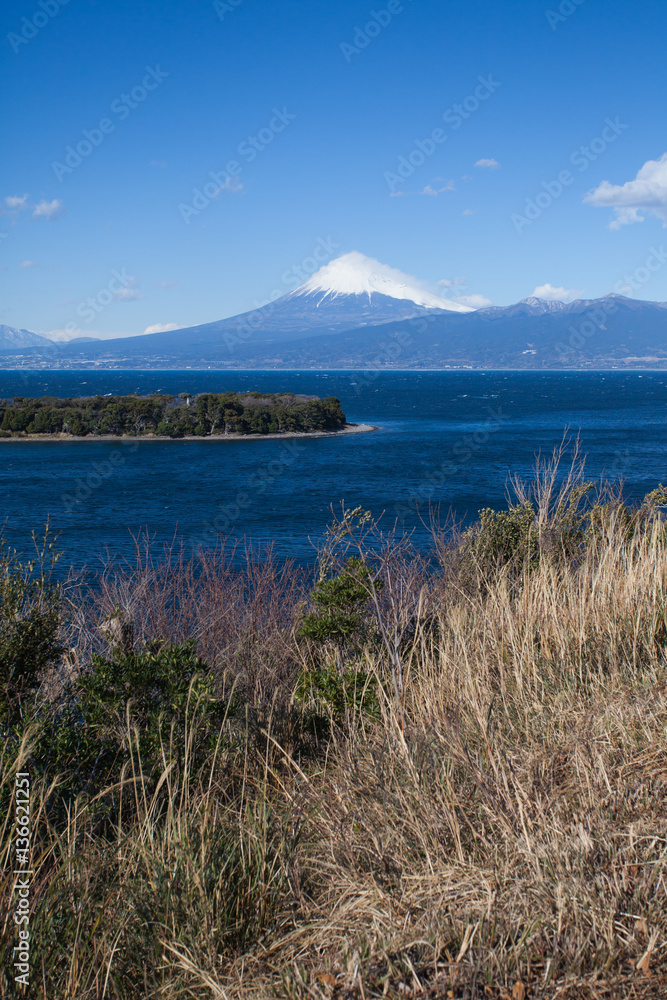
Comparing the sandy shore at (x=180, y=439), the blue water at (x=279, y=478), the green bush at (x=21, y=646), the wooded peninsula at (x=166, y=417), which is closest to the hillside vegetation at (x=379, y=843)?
the green bush at (x=21, y=646)

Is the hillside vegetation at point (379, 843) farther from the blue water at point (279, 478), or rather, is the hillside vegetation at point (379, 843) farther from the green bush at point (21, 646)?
the blue water at point (279, 478)

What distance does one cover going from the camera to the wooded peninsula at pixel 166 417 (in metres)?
68.0

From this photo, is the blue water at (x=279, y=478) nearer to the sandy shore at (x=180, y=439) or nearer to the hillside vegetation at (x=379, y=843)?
the sandy shore at (x=180, y=439)

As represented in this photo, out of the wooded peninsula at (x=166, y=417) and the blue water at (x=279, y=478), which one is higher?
the wooded peninsula at (x=166, y=417)

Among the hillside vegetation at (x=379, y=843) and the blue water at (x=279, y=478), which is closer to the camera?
the hillside vegetation at (x=379, y=843)

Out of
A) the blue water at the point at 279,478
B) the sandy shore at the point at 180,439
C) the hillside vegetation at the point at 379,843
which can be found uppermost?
the hillside vegetation at the point at 379,843

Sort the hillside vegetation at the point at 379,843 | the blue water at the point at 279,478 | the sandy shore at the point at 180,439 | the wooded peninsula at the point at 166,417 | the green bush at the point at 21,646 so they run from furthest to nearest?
the wooded peninsula at the point at 166,417, the sandy shore at the point at 180,439, the blue water at the point at 279,478, the green bush at the point at 21,646, the hillside vegetation at the point at 379,843

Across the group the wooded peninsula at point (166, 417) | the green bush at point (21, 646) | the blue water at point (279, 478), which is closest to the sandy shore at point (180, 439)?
the wooded peninsula at point (166, 417)

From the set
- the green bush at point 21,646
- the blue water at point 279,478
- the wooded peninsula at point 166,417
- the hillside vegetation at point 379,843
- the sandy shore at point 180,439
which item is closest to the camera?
the hillside vegetation at point 379,843

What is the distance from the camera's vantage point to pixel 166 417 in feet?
233

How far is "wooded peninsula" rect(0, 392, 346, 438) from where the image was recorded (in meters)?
68.0

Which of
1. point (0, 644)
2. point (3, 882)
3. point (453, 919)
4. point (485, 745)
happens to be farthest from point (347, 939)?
point (0, 644)

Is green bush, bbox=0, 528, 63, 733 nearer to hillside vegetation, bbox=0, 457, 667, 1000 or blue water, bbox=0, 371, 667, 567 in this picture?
hillside vegetation, bbox=0, 457, 667, 1000

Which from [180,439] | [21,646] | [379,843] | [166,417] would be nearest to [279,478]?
[180,439]
